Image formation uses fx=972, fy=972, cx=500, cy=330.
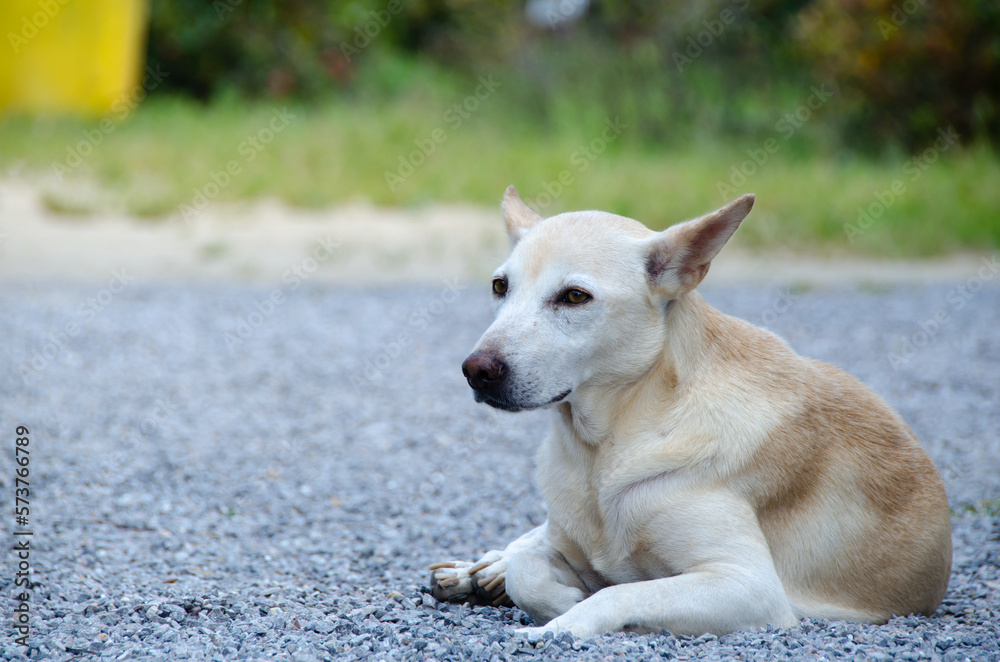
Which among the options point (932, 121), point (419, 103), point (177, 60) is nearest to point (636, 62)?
point (419, 103)

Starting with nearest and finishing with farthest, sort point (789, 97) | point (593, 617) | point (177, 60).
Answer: point (593, 617)
point (789, 97)
point (177, 60)

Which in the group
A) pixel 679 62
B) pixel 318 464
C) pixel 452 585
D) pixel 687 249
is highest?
pixel 687 249

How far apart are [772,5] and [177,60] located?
1030cm

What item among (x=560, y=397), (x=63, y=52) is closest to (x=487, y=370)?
(x=560, y=397)

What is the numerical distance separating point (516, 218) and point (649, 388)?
0.85 m

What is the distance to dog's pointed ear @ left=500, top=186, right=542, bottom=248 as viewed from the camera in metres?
3.43

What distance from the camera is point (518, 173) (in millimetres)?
11469

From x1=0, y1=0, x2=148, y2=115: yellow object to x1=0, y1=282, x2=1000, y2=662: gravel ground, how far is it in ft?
21.8

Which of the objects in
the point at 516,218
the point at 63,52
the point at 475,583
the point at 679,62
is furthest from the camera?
the point at 679,62

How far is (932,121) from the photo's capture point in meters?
13.9

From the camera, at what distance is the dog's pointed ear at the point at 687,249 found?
2.95 meters

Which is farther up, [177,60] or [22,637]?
[22,637]

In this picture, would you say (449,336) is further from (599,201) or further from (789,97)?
(789,97)

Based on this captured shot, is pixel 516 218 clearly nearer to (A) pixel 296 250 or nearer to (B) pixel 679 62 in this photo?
(A) pixel 296 250
